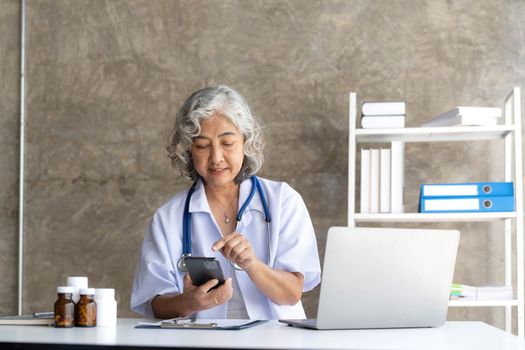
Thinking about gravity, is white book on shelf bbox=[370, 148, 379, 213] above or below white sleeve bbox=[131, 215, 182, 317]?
above

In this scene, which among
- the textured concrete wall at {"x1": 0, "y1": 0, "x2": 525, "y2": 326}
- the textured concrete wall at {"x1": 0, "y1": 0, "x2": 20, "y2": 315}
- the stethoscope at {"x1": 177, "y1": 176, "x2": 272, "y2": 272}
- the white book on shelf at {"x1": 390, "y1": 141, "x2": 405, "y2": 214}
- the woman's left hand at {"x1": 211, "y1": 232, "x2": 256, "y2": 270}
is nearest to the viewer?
the woman's left hand at {"x1": 211, "y1": 232, "x2": 256, "y2": 270}

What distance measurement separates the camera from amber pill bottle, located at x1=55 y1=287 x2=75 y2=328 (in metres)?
1.88

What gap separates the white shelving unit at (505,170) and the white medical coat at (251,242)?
40.1 inches

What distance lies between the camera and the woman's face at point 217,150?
8.48ft

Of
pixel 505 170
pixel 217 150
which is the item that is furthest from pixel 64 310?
pixel 505 170

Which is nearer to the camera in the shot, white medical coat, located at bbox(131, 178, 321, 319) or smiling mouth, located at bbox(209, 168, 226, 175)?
white medical coat, located at bbox(131, 178, 321, 319)

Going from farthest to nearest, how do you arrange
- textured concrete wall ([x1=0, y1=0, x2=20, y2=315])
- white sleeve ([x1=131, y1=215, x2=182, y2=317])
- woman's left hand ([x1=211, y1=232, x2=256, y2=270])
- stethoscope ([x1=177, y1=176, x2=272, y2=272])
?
textured concrete wall ([x1=0, y1=0, x2=20, y2=315]), stethoscope ([x1=177, y1=176, x2=272, y2=272]), white sleeve ([x1=131, y1=215, x2=182, y2=317]), woman's left hand ([x1=211, y1=232, x2=256, y2=270])

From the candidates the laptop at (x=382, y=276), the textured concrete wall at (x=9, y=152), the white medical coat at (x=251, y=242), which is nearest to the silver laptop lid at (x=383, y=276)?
the laptop at (x=382, y=276)

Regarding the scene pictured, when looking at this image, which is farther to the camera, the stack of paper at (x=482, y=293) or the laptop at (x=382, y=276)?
the stack of paper at (x=482, y=293)

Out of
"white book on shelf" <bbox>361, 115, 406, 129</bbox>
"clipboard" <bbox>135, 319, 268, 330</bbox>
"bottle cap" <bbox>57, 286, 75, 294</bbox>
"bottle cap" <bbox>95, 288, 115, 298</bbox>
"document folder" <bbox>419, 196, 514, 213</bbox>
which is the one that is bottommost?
"clipboard" <bbox>135, 319, 268, 330</bbox>

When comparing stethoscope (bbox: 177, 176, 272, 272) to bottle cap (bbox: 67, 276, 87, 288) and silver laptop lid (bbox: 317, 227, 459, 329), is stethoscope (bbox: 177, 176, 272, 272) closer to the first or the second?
bottle cap (bbox: 67, 276, 87, 288)

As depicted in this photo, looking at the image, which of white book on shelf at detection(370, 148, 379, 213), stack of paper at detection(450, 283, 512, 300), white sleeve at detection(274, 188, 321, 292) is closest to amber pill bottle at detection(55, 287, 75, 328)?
white sleeve at detection(274, 188, 321, 292)

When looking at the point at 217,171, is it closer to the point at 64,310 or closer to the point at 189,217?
the point at 189,217

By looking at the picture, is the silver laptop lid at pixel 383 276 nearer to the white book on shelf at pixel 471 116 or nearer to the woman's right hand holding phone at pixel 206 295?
the woman's right hand holding phone at pixel 206 295
